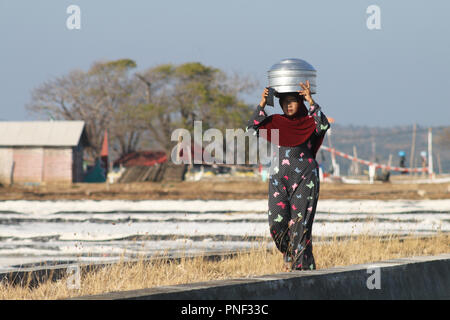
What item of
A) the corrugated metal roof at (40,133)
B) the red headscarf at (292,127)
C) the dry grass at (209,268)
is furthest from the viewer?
the corrugated metal roof at (40,133)

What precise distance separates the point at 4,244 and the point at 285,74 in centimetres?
772

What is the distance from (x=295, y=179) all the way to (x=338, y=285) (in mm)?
2299

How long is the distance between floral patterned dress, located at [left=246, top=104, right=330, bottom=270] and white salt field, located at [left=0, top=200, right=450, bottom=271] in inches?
107

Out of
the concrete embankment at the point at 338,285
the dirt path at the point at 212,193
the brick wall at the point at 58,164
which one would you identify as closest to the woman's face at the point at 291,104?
the concrete embankment at the point at 338,285

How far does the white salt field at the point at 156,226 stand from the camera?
1359 centimetres

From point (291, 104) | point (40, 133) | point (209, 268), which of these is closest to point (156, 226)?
point (209, 268)

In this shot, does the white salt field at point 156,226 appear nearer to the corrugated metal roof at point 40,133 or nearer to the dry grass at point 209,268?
the dry grass at point 209,268

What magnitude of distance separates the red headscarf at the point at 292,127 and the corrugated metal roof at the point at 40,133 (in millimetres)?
56682

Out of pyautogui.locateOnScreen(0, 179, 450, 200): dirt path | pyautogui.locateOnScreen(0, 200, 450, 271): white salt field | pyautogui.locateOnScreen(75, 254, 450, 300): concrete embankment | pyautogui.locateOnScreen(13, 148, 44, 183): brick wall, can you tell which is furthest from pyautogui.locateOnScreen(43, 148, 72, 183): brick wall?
pyautogui.locateOnScreen(75, 254, 450, 300): concrete embankment

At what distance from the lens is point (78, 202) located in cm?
3181

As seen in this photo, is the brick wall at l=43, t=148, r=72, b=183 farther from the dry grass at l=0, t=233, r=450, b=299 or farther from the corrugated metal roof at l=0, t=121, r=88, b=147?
the dry grass at l=0, t=233, r=450, b=299

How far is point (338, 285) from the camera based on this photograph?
21.6 feet
